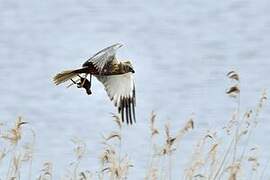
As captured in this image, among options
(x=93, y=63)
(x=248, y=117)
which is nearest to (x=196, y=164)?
(x=248, y=117)

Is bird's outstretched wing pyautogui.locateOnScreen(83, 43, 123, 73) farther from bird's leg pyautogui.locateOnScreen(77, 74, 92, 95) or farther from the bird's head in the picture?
the bird's head

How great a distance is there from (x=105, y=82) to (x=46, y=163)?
2243 millimetres

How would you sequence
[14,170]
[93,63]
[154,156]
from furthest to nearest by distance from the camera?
[93,63] → [154,156] → [14,170]

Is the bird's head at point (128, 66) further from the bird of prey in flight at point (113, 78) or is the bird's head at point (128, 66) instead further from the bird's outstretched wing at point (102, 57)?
the bird's outstretched wing at point (102, 57)

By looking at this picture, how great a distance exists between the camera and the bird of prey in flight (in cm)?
500

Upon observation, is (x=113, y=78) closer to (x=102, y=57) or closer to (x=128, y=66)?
(x=128, y=66)

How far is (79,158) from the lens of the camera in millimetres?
3297

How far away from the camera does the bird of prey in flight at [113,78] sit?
500 centimetres

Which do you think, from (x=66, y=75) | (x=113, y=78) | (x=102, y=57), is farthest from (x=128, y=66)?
(x=102, y=57)

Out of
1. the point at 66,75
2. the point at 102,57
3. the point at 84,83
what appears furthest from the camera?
the point at 66,75

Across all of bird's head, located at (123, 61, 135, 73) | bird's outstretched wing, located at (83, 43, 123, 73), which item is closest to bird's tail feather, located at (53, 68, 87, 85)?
bird's outstretched wing, located at (83, 43, 123, 73)

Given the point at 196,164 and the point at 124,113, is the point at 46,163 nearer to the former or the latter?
the point at 196,164

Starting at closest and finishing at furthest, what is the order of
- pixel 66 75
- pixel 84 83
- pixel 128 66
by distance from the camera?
pixel 84 83, pixel 66 75, pixel 128 66

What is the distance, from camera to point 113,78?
550 centimetres
